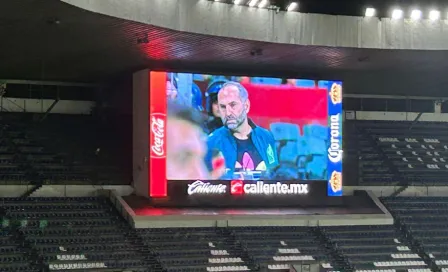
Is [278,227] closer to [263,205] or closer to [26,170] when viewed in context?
[263,205]

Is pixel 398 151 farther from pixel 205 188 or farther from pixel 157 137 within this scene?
pixel 157 137

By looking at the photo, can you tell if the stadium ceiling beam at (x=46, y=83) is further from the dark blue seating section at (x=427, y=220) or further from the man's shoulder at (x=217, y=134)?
the dark blue seating section at (x=427, y=220)

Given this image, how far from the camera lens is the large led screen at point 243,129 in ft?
78.0

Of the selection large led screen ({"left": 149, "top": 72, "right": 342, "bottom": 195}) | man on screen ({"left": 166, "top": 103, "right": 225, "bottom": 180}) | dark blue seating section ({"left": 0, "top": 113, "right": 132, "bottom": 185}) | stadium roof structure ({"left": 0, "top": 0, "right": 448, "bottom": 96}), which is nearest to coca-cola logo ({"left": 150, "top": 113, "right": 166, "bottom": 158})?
large led screen ({"left": 149, "top": 72, "right": 342, "bottom": 195})

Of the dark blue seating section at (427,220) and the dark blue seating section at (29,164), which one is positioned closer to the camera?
the dark blue seating section at (29,164)

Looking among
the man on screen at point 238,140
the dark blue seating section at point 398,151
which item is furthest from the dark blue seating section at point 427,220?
the man on screen at point 238,140

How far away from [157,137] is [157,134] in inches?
3.4

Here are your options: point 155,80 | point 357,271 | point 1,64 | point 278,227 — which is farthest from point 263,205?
point 1,64

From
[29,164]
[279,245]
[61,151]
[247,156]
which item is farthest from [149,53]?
[279,245]

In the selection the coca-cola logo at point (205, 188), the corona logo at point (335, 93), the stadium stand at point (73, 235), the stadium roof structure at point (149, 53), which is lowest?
the stadium stand at point (73, 235)

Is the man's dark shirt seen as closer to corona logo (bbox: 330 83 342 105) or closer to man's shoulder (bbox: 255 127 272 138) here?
man's shoulder (bbox: 255 127 272 138)

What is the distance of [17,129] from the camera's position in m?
26.0

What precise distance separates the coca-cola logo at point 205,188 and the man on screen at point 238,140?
0.38 m

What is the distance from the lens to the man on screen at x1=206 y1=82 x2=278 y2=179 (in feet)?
80.3
